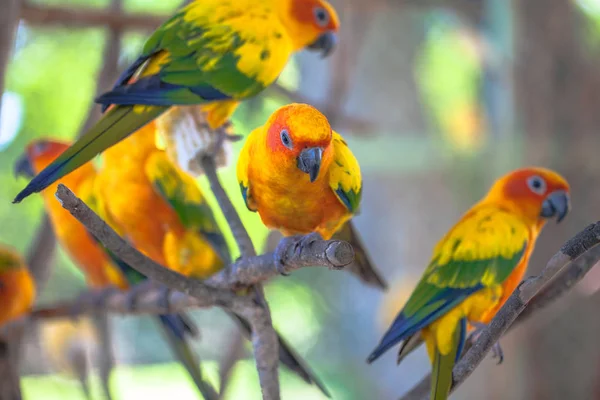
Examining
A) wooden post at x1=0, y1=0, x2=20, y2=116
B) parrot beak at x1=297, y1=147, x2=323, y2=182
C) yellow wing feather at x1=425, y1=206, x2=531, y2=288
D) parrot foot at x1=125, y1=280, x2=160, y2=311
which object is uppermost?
wooden post at x1=0, y1=0, x2=20, y2=116

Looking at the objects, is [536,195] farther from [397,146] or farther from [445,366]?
[397,146]

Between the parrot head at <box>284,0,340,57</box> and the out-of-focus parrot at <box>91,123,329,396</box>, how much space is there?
0.40 m

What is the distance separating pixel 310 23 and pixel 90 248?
3.00 feet

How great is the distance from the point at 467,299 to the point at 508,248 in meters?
0.12

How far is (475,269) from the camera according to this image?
0.94m

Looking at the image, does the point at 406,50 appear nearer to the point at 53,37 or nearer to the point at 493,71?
the point at 493,71

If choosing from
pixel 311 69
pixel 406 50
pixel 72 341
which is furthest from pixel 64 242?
pixel 406 50

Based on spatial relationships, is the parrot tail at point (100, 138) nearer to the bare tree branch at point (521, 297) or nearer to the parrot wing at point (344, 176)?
the parrot wing at point (344, 176)

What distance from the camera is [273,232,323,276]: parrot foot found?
2.49 feet

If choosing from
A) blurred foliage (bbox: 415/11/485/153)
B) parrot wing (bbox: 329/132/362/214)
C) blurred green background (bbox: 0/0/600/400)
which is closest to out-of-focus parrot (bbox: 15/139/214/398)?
blurred green background (bbox: 0/0/600/400)

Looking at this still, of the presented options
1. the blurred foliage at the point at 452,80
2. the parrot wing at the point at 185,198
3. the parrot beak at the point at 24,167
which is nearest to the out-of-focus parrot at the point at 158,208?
the parrot wing at the point at 185,198

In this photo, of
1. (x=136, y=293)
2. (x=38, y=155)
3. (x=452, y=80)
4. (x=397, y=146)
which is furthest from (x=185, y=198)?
(x=452, y=80)

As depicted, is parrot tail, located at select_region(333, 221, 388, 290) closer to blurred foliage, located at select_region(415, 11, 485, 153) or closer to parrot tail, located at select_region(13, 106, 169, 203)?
parrot tail, located at select_region(13, 106, 169, 203)

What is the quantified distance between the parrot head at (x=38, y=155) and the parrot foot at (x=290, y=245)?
0.78 meters
